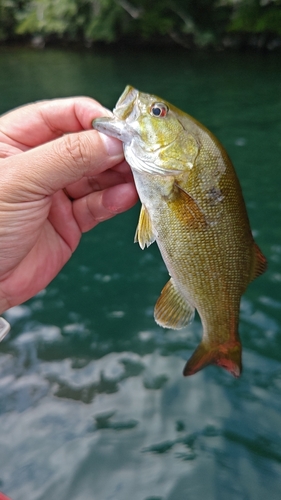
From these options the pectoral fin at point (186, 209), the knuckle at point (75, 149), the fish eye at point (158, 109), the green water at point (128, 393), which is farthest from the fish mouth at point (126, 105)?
the green water at point (128, 393)

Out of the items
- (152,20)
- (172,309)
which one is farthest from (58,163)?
(152,20)

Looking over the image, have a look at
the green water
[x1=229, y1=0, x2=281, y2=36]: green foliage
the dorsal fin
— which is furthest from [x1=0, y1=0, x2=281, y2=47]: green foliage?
the dorsal fin

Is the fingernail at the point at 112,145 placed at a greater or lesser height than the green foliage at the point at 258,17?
lesser

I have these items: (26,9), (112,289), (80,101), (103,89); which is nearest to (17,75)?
(103,89)

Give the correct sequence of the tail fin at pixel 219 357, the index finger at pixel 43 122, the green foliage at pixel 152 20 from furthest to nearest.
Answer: the green foliage at pixel 152 20 < the index finger at pixel 43 122 < the tail fin at pixel 219 357

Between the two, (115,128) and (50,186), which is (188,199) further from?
(50,186)

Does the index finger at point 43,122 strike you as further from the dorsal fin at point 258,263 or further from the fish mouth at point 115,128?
the dorsal fin at point 258,263
